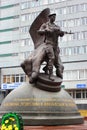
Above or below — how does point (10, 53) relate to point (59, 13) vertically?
below

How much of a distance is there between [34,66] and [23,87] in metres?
1.16

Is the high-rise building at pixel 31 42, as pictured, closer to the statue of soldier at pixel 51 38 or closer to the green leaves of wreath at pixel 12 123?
the statue of soldier at pixel 51 38

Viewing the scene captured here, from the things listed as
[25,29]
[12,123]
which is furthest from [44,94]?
[25,29]

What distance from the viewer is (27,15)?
70438 millimetres

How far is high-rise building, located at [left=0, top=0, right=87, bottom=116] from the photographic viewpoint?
62000 mm

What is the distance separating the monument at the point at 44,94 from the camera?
17.1 metres

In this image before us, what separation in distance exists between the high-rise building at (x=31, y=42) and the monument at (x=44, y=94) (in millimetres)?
41916

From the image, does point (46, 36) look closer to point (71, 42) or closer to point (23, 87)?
point (23, 87)

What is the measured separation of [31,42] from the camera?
6881cm

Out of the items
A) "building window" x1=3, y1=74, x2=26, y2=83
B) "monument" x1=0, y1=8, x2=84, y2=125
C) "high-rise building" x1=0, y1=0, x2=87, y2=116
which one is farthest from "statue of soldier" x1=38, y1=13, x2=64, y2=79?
"building window" x1=3, y1=74, x2=26, y2=83

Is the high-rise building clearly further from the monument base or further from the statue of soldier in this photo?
the monument base

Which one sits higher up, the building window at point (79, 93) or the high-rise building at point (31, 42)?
the high-rise building at point (31, 42)

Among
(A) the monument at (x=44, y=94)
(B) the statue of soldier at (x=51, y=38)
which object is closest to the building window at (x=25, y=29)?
(A) the monument at (x=44, y=94)

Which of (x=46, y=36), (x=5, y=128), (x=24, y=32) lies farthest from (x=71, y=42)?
(x=5, y=128)
